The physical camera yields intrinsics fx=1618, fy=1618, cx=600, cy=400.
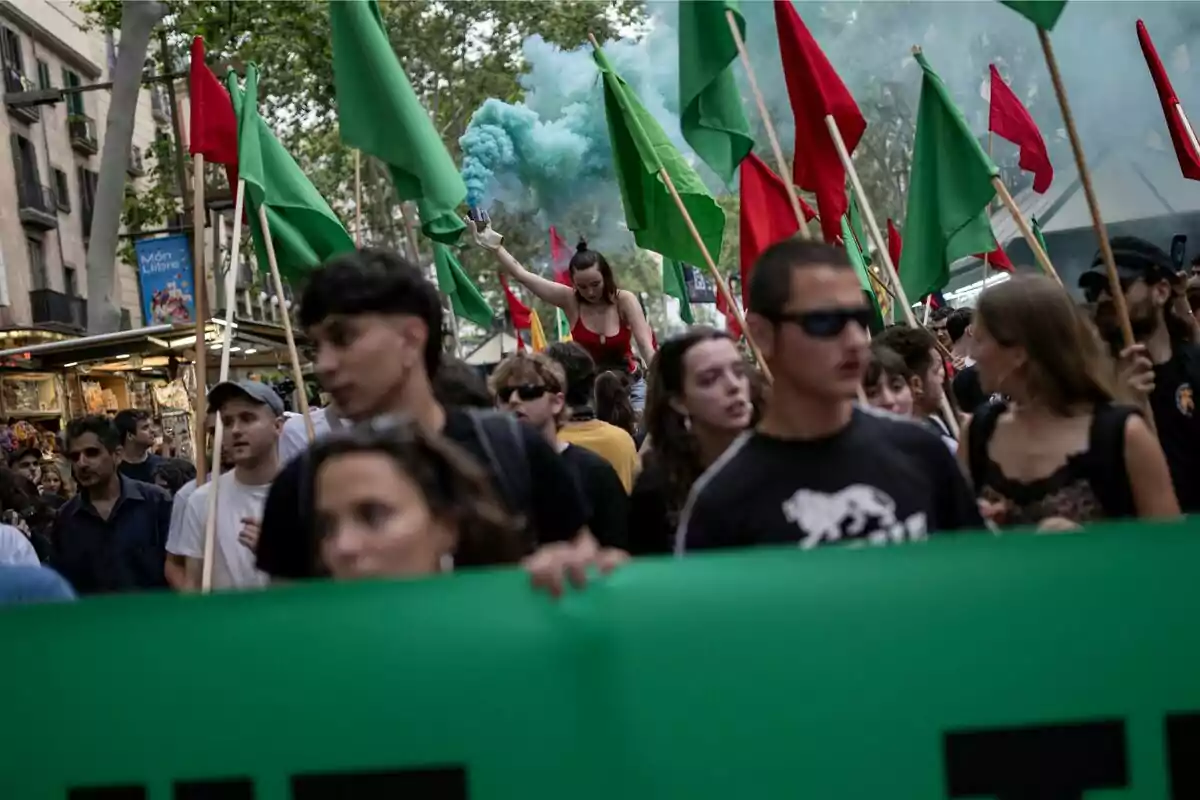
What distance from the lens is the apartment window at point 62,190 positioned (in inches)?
1439

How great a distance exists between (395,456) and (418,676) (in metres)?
0.36

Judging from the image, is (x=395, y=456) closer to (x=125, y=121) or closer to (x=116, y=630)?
(x=116, y=630)

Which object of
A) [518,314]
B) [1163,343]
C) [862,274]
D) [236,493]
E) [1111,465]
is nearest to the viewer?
[1111,465]

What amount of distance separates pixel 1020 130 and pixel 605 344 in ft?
11.7

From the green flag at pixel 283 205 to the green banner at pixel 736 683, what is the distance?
3.47m

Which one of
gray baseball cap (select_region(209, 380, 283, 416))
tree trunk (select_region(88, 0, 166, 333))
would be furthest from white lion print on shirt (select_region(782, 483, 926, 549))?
tree trunk (select_region(88, 0, 166, 333))

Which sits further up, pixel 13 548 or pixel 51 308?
pixel 51 308

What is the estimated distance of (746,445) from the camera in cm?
298

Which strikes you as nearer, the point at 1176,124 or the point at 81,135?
the point at 1176,124

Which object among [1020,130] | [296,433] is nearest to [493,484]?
[296,433]

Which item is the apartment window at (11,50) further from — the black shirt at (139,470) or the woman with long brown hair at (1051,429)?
the woman with long brown hair at (1051,429)

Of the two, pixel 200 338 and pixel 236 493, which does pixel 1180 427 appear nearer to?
pixel 236 493

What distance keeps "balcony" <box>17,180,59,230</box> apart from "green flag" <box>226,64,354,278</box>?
2972 cm

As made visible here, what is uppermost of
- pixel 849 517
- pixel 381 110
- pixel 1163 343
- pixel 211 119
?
pixel 211 119
